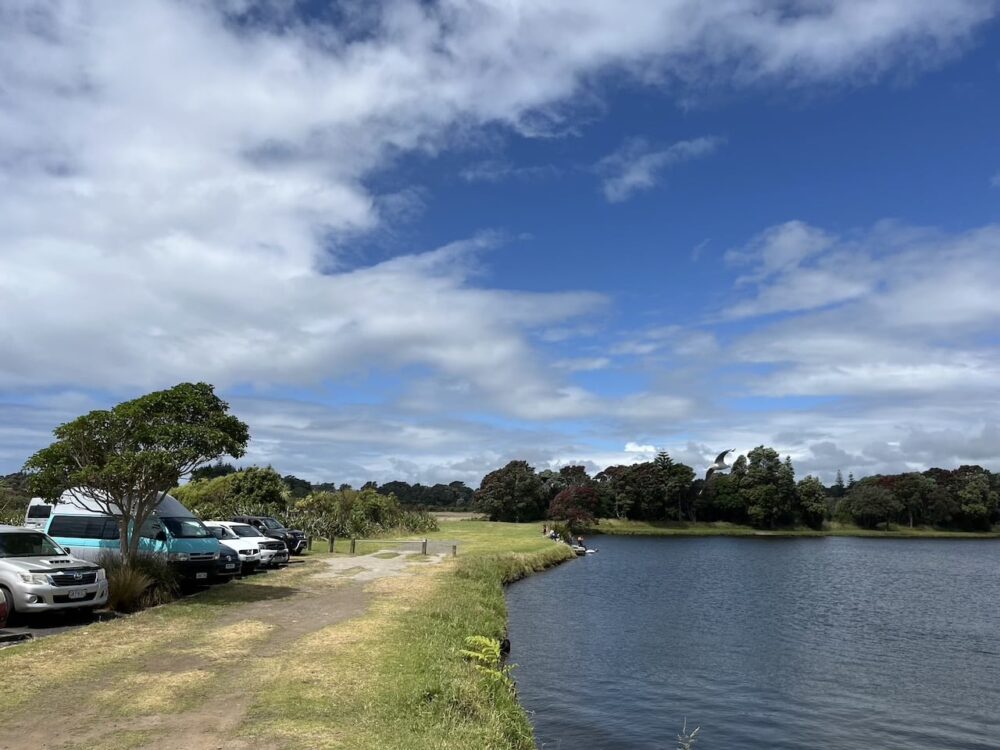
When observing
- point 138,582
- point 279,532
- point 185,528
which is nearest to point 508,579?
point 279,532

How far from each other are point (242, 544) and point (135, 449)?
9.84 metres

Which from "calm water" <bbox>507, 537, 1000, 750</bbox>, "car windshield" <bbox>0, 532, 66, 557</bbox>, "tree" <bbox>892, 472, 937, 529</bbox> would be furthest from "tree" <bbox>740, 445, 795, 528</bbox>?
"car windshield" <bbox>0, 532, 66, 557</bbox>

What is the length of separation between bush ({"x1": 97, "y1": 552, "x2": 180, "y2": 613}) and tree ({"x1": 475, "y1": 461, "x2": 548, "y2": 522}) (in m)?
83.5

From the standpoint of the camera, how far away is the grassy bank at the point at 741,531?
317ft

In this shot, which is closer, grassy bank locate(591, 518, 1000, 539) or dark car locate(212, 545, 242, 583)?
dark car locate(212, 545, 242, 583)

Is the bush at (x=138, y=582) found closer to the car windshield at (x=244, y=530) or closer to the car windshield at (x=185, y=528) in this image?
the car windshield at (x=185, y=528)

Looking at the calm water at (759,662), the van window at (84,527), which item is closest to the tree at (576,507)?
the calm water at (759,662)

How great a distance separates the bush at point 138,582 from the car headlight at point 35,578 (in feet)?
6.83

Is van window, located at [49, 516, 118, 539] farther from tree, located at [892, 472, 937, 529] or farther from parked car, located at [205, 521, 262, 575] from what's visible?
tree, located at [892, 472, 937, 529]

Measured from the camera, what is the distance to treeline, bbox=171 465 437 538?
144 ft

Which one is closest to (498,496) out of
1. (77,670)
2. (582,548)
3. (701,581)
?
(582,548)

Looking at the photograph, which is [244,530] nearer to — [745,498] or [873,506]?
[745,498]

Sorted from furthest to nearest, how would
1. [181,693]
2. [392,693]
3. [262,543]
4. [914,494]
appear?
1. [914,494]
2. [262,543]
3. [392,693]
4. [181,693]

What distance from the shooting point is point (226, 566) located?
21016mm
